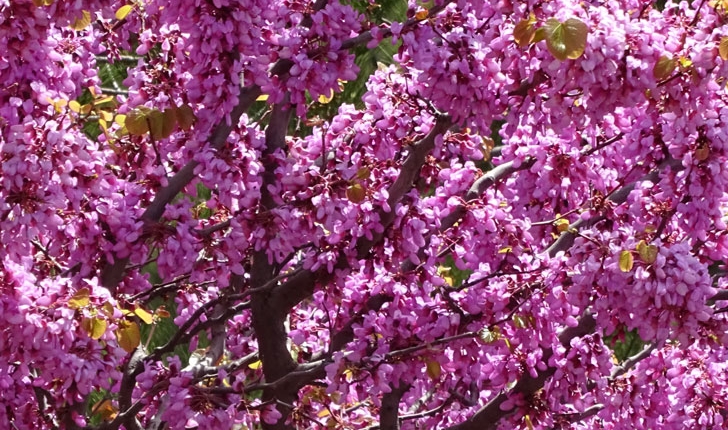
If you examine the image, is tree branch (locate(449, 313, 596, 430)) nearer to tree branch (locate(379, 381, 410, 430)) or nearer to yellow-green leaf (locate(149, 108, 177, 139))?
tree branch (locate(379, 381, 410, 430))

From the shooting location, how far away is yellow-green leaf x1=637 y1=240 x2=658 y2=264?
284 centimetres

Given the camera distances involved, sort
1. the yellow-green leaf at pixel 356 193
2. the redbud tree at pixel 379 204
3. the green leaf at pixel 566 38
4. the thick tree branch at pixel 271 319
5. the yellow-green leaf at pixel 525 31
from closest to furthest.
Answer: the green leaf at pixel 566 38
the yellow-green leaf at pixel 525 31
the redbud tree at pixel 379 204
the yellow-green leaf at pixel 356 193
the thick tree branch at pixel 271 319

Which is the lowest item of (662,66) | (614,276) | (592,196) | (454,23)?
(614,276)

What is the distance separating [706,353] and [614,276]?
3.83 feet

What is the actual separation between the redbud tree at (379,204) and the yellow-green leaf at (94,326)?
44 millimetres

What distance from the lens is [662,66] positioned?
8.68 feet

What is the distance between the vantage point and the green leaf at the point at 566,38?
8.05 ft

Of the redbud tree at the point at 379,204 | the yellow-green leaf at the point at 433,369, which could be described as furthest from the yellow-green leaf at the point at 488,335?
the yellow-green leaf at the point at 433,369

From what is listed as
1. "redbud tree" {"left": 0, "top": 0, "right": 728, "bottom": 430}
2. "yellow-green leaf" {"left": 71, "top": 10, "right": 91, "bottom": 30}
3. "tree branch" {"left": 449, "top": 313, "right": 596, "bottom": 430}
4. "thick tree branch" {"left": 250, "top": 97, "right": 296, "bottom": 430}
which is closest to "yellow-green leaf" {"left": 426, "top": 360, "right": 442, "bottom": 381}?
"redbud tree" {"left": 0, "top": 0, "right": 728, "bottom": 430}

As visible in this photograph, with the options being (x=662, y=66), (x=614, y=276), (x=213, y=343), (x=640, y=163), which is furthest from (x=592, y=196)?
(x=213, y=343)

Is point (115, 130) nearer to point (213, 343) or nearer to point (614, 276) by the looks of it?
point (213, 343)

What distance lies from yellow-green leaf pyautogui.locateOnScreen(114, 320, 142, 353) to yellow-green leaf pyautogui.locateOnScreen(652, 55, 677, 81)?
4.72 feet

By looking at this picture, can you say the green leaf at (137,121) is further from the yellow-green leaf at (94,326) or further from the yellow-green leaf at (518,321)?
the yellow-green leaf at (518,321)

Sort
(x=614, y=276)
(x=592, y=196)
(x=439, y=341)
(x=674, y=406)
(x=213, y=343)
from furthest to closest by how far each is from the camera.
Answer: (x=213, y=343) → (x=674, y=406) → (x=592, y=196) → (x=439, y=341) → (x=614, y=276)
